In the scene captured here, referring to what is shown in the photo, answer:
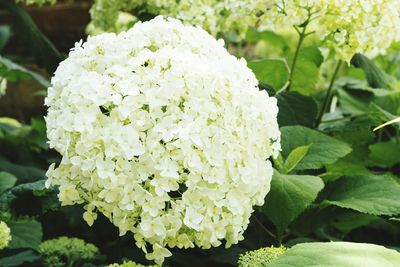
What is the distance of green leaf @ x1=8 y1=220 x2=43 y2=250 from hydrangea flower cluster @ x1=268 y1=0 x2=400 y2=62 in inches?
36.0

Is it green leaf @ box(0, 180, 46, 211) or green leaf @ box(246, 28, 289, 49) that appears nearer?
green leaf @ box(0, 180, 46, 211)

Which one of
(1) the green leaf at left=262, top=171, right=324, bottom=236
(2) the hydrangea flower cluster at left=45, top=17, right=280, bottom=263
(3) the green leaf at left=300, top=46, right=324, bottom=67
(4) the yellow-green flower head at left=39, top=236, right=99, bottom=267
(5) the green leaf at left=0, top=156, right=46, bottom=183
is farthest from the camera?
(5) the green leaf at left=0, top=156, right=46, bottom=183

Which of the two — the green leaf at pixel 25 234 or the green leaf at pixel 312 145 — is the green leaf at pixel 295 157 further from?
the green leaf at pixel 25 234

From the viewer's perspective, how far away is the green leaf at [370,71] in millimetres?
2309

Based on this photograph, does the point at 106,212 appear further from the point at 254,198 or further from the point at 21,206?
the point at 21,206

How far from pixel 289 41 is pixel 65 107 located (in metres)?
1.85

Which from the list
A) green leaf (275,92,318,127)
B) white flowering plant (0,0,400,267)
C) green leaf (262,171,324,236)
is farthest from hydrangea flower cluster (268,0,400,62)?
green leaf (262,171,324,236)

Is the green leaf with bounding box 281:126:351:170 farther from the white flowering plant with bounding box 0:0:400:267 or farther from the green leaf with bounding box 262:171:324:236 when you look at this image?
the green leaf with bounding box 262:171:324:236

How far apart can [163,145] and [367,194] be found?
65 centimetres

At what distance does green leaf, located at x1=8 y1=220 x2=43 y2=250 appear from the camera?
1.96 metres

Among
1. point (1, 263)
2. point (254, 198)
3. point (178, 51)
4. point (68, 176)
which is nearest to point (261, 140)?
point (254, 198)

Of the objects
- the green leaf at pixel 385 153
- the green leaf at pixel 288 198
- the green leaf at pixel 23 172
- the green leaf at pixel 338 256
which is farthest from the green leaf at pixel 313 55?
the green leaf at pixel 338 256

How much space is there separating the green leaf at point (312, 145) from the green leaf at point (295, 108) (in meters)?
0.14

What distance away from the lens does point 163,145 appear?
4.69 ft
